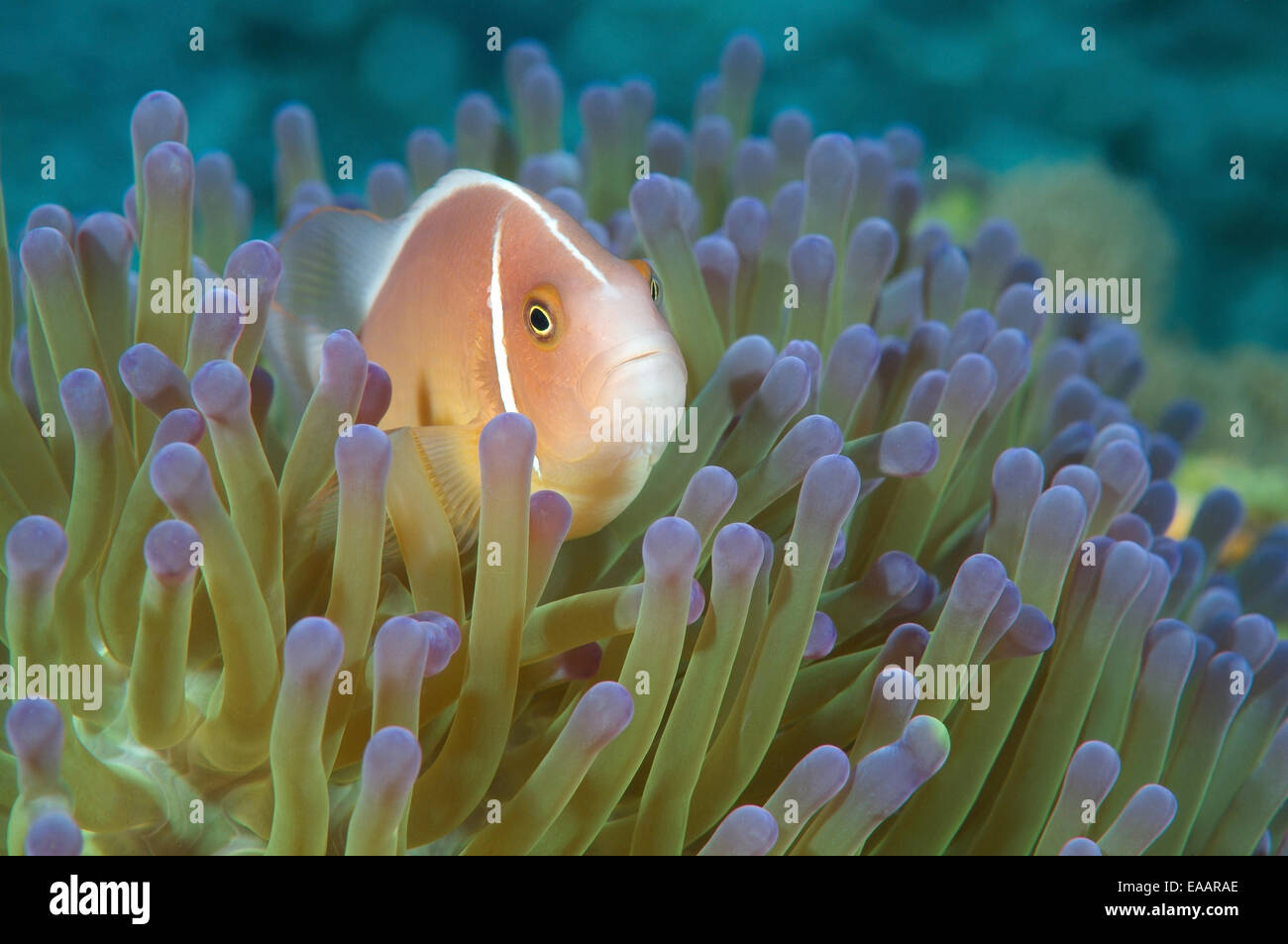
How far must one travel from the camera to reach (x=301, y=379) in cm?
121

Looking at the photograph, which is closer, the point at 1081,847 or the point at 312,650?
the point at 312,650

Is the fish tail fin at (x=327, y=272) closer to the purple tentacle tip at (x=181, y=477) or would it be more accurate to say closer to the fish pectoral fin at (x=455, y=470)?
the fish pectoral fin at (x=455, y=470)

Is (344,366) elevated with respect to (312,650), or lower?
elevated

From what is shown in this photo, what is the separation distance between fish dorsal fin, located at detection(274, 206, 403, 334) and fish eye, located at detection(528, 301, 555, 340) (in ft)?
1.05

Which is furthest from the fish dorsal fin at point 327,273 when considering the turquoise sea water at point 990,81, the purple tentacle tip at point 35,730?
the turquoise sea water at point 990,81

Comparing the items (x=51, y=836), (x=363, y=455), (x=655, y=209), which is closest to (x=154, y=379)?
(x=363, y=455)

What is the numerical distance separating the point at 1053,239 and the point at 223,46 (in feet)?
7.60

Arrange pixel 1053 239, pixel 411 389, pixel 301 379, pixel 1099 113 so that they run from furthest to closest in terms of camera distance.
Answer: pixel 1099 113
pixel 1053 239
pixel 301 379
pixel 411 389

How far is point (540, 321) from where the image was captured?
0.85 meters

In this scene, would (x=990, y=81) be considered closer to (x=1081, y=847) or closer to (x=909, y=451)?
(x=909, y=451)

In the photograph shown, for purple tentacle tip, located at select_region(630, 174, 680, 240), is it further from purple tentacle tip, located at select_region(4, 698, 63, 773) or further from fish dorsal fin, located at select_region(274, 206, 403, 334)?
purple tentacle tip, located at select_region(4, 698, 63, 773)

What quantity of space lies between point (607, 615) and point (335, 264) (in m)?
0.55
